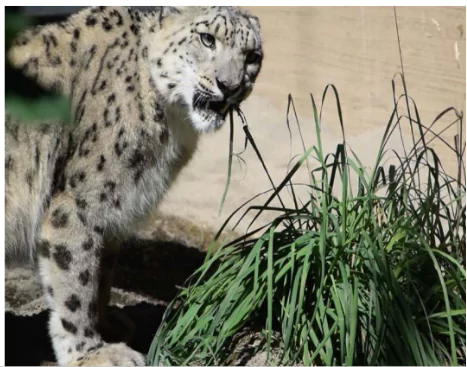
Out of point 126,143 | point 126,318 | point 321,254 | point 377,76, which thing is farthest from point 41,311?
point 377,76

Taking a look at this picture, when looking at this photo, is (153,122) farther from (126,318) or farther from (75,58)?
(126,318)

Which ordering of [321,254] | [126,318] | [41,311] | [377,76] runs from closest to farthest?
1. [321,254]
2. [126,318]
3. [41,311]
4. [377,76]

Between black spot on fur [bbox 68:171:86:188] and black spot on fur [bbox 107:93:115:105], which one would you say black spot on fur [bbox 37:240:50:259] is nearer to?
black spot on fur [bbox 68:171:86:188]

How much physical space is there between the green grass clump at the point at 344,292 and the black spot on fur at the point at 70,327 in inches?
14.0

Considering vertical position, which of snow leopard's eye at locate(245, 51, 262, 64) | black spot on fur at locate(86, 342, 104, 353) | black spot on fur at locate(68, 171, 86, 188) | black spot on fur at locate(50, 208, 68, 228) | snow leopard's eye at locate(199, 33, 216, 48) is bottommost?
black spot on fur at locate(86, 342, 104, 353)

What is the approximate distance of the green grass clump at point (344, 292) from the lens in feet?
9.71

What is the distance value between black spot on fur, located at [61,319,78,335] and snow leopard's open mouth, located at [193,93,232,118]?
1.08 metres

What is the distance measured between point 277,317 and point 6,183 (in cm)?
133

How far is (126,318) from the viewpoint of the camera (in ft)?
13.0

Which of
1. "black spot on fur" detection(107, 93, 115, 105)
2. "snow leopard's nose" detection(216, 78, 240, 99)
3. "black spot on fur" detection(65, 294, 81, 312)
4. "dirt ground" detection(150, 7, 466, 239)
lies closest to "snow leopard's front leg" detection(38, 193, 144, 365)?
"black spot on fur" detection(65, 294, 81, 312)

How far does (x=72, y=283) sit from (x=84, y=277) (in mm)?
58

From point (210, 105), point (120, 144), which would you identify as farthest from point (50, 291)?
point (210, 105)

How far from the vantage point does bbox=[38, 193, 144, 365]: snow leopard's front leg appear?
337cm

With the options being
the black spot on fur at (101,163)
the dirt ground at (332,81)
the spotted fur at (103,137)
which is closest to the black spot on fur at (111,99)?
the spotted fur at (103,137)
